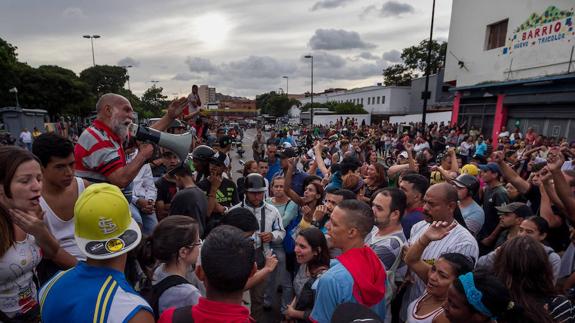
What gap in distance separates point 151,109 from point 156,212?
4849 cm

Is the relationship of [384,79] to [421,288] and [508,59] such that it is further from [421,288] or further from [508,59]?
[421,288]

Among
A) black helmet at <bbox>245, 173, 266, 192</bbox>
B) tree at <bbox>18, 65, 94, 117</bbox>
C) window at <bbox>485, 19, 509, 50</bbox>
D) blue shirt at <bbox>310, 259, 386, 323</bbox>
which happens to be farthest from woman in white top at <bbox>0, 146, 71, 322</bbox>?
tree at <bbox>18, 65, 94, 117</bbox>

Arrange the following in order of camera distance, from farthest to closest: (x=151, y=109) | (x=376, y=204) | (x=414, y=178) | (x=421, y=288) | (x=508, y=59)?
1. (x=151, y=109)
2. (x=508, y=59)
3. (x=414, y=178)
4. (x=376, y=204)
5. (x=421, y=288)

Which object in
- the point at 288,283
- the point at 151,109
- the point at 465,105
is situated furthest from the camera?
the point at 151,109

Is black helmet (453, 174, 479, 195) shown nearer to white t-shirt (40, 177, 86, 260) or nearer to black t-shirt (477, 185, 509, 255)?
black t-shirt (477, 185, 509, 255)

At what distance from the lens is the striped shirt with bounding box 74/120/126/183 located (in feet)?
9.16

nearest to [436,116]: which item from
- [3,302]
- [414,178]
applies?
[414,178]

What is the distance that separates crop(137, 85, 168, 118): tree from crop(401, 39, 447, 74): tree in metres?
41.7

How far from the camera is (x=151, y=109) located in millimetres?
48406

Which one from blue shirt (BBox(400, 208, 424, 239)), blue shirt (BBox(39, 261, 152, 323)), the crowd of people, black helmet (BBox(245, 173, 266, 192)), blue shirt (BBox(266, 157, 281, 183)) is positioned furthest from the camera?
blue shirt (BBox(266, 157, 281, 183))

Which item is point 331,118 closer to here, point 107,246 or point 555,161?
point 555,161

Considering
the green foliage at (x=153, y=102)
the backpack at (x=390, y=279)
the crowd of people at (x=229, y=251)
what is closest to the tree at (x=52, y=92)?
the green foliage at (x=153, y=102)

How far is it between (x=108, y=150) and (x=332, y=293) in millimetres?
2225

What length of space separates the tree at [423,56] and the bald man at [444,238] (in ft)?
183
